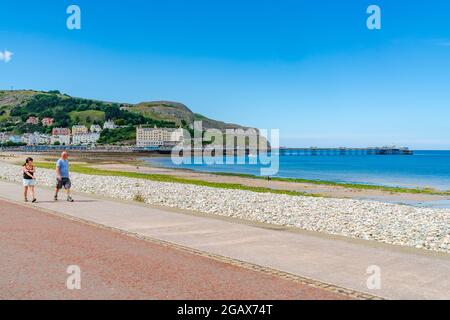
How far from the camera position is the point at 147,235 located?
10.1 meters

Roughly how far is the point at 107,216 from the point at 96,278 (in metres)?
6.42

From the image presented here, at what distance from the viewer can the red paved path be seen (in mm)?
6004

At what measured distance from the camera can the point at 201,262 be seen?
774 cm

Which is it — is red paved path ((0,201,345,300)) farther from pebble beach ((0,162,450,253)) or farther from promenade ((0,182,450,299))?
pebble beach ((0,162,450,253))

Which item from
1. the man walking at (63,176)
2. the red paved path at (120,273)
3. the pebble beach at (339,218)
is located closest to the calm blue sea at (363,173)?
the pebble beach at (339,218)

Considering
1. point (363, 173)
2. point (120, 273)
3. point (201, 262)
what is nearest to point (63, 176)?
point (201, 262)

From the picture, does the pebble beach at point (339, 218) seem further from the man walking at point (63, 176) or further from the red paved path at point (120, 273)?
the red paved path at point (120, 273)

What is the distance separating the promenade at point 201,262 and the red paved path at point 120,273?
0.01 meters

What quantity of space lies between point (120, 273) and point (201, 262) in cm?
141

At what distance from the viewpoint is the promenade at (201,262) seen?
6137 millimetres

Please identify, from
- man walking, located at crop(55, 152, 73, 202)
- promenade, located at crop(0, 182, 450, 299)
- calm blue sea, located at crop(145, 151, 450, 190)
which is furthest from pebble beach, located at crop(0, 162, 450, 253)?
calm blue sea, located at crop(145, 151, 450, 190)
